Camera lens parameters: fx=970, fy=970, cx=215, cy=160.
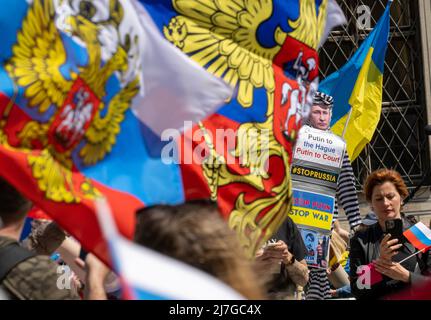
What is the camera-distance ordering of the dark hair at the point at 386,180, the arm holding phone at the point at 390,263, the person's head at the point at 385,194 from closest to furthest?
the arm holding phone at the point at 390,263
the person's head at the point at 385,194
the dark hair at the point at 386,180

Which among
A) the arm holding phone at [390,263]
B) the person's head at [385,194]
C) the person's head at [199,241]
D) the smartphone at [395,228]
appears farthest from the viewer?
the person's head at [385,194]

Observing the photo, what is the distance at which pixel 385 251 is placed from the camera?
519 centimetres

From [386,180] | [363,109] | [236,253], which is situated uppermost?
[236,253]

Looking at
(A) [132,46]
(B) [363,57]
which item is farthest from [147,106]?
(B) [363,57]

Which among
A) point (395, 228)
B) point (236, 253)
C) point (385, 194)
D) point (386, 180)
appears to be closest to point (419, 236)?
point (395, 228)

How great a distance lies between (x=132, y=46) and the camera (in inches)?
142

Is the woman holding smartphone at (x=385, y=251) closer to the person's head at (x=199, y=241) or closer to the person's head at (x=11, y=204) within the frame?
the person's head at (x=11, y=204)

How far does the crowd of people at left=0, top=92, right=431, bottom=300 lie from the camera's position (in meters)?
2.29

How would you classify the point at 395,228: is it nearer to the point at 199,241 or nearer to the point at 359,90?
the point at 199,241

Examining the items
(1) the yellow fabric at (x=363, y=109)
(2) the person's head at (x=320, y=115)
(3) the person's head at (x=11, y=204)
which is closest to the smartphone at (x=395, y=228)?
(2) the person's head at (x=320, y=115)

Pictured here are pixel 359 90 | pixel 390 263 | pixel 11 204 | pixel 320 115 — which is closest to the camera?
pixel 11 204

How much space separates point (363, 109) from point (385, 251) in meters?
4.81

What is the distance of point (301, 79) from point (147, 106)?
1.14m

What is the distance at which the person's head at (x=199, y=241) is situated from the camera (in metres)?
2.23
